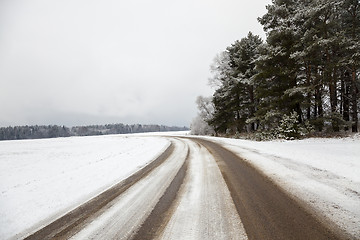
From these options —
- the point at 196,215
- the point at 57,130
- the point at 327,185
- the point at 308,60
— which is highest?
the point at 308,60

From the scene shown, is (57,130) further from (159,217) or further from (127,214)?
(159,217)

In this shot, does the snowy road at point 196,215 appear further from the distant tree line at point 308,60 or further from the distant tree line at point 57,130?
the distant tree line at point 57,130

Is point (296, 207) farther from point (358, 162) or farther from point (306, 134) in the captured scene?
point (306, 134)

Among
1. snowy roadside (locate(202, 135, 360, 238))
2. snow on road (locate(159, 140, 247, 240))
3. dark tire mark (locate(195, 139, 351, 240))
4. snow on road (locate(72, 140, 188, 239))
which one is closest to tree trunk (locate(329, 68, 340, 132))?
snowy roadside (locate(202, 135, 360, 238))

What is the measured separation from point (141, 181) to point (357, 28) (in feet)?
66.2

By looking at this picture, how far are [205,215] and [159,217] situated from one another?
78cm

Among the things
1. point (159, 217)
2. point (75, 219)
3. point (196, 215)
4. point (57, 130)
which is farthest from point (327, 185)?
point (57, 130)

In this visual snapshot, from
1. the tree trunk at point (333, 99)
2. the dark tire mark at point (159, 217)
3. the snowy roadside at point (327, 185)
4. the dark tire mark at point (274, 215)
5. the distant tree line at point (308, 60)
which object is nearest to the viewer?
the dark tire mark at point (274, 215)

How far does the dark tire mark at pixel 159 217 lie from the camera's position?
250cm

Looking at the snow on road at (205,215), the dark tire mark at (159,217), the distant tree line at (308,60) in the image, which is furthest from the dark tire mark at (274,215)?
the distant tree line at (308,60)

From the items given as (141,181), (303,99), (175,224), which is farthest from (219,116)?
(175,224)

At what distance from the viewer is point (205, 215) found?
288cm

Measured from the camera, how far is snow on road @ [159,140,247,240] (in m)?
2.38

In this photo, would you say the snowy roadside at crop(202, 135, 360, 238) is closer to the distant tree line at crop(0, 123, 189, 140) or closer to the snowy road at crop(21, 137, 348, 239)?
the snowy road at crop(21, 137, 348, 239)
